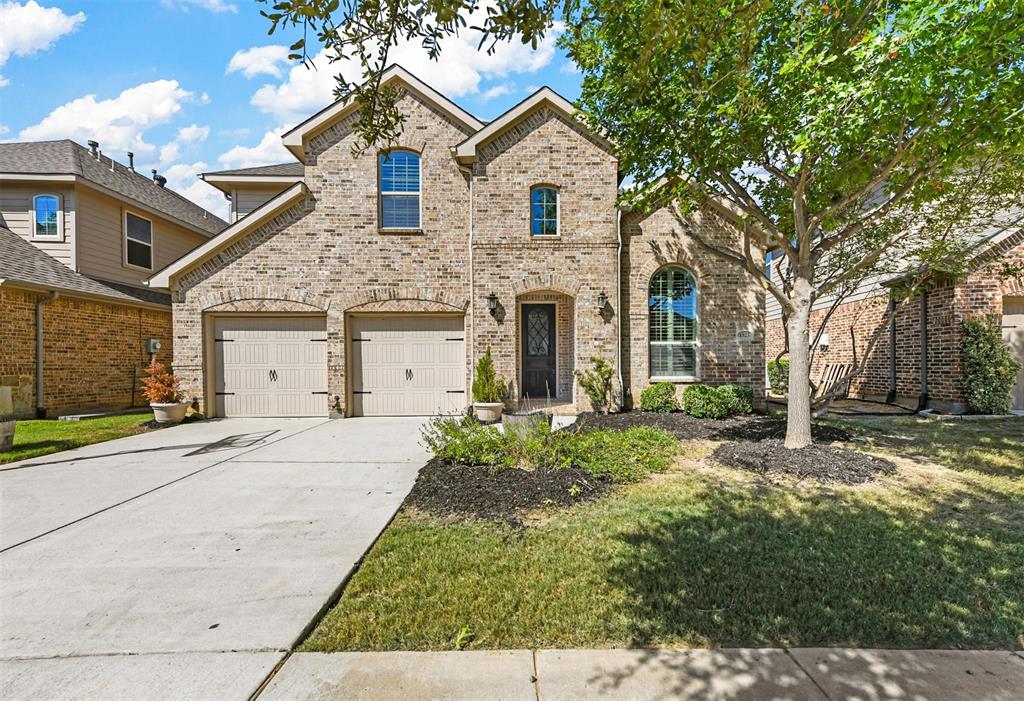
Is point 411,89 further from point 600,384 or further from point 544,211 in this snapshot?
point 600,384

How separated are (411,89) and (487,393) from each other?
722 centimetres

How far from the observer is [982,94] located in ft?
15.5

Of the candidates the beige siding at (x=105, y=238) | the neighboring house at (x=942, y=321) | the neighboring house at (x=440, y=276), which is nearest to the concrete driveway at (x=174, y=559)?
the neighboring house at (x=440, y=276)

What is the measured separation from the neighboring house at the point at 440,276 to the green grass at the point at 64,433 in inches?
62.2

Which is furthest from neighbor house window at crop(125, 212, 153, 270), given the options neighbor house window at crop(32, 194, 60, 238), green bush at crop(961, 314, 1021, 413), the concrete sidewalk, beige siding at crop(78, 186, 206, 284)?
green bush at crop(961, 314, 1021, 413)

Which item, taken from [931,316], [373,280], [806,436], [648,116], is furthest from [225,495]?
[931,316]

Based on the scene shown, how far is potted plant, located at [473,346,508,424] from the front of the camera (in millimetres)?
9500

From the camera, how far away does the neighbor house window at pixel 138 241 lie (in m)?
13.2

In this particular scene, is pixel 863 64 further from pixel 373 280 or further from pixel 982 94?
pixel 373 280

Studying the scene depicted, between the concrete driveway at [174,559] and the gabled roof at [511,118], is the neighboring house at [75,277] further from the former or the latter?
the gabled roof at [511,118]

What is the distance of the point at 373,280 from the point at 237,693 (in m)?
8.97

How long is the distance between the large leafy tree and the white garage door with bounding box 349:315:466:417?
5443 millimetres

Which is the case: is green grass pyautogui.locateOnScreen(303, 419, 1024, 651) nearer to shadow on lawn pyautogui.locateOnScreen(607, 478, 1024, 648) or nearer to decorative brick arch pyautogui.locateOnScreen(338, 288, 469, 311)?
shadow on lawn pyautogui.locateOnScreen(607, 478, 1024, 648)

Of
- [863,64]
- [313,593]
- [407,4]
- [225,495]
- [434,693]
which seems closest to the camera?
[434,693]
